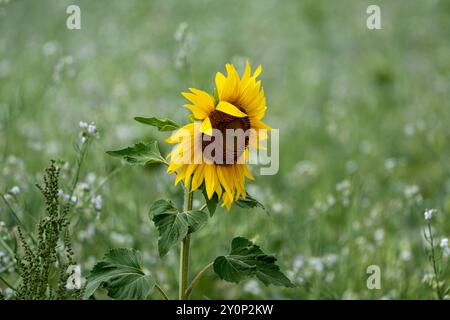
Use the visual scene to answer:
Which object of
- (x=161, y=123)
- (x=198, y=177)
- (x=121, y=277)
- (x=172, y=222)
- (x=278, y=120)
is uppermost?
(x=278, y=120)

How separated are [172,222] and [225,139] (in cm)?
22

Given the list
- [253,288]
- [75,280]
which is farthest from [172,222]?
[253,288]

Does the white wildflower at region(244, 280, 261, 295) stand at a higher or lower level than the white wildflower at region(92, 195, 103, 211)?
lower

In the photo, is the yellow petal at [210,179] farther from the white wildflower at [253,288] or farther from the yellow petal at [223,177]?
the white wildflower at [253,288]

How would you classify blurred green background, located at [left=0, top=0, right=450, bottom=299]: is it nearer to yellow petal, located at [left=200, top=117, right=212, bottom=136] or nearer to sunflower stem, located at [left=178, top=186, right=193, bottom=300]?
sunflower stem, located at [left=178, top=186, right=193, bottom=300]

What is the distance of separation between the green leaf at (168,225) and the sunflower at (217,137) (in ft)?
0.24

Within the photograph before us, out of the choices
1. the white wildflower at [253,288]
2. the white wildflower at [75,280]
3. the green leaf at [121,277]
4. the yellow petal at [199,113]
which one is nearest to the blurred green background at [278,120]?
the white wildflower at [253,288]

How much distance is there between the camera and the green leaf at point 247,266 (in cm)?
142

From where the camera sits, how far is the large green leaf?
1344mm

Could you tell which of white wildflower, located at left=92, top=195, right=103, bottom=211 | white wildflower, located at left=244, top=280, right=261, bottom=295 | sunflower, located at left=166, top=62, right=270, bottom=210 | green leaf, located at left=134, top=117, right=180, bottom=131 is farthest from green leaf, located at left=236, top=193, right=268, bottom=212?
white wildflower, located at left=244, top=280, right=261, bottom=295

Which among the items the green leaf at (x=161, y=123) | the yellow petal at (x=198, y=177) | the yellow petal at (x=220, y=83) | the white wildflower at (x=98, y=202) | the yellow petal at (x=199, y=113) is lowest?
the yellow petal at (x=198, y=177)

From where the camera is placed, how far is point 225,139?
142 centimetres

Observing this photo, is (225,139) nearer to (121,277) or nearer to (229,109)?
(229,109)

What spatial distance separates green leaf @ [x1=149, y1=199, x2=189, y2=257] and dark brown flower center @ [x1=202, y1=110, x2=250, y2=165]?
149 millimetres
